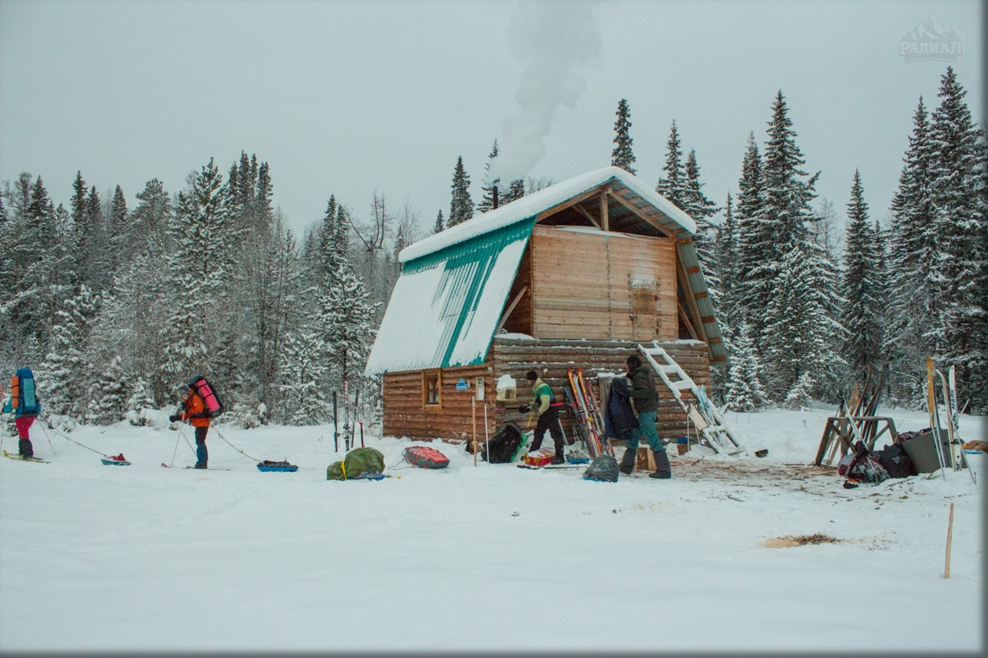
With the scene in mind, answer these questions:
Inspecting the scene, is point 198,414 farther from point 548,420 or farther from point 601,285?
point 601,285

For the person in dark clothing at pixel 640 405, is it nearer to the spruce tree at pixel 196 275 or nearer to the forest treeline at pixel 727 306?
the forest treeline at pixel 727 306

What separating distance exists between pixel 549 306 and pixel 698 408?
177 inches

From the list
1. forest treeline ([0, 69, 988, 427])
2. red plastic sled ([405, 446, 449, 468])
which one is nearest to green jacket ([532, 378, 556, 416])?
red plastic sled ([405, 446, 449, 468])

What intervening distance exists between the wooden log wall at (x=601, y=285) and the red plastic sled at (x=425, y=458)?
4096 millimetres

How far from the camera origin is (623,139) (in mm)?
33062

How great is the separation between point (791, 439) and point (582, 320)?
567 cm

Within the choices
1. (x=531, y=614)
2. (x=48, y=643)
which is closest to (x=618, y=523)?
(x=531, y=614)

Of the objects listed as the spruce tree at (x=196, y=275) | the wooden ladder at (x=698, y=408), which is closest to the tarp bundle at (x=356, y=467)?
the wooden ladder at (x=698, y=408)

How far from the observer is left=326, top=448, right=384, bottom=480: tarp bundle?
10.7m

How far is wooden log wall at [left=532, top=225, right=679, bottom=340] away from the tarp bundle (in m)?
5.67

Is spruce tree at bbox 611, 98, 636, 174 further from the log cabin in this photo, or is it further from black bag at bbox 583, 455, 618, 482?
black bag at bbox 583, 455, 618, 482

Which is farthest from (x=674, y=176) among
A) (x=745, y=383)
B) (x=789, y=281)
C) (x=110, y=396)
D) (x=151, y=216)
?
(x=151, y=216)

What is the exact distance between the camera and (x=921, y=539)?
596 centimetres

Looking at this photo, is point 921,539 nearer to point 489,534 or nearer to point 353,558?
point 489,534
